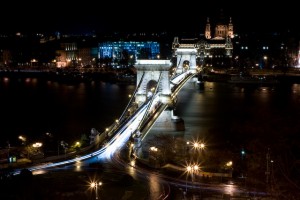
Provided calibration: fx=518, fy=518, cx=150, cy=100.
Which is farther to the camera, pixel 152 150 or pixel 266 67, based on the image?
pixel 266 67

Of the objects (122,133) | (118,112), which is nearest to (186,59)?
(118,112)

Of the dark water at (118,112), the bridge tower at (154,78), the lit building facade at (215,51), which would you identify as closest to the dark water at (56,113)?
the dark water at (118,112)

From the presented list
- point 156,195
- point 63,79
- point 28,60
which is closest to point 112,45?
point 28,60

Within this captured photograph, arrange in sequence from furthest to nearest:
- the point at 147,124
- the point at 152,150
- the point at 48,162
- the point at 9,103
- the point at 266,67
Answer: the point at 266,67 < the point at 9,103 < the point at 147,124 < the point at 152,150 < the point at 48,162

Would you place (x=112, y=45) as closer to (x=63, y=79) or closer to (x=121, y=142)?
(x=63, y=79)

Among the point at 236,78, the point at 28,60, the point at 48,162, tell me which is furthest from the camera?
the point at 28,60

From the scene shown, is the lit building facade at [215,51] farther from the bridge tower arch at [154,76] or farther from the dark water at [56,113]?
the bridge tower arch at [154,76]

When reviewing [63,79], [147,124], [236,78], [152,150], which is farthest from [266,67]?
[152,150]

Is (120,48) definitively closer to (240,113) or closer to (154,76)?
(240,113)
